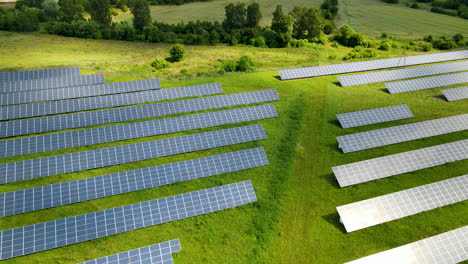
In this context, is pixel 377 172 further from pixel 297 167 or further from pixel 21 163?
pixel 21 163

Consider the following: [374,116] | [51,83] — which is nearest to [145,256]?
[51,83]

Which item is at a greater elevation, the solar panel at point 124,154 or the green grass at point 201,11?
the green grass at point 201,11

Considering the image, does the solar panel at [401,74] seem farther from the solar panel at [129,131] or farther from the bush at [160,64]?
the bush at [160,64]

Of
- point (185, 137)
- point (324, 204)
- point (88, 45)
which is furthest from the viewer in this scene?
point (88, 45)

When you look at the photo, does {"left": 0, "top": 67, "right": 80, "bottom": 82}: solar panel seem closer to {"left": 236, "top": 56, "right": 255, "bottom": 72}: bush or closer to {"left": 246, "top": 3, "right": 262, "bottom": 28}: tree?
{"left": 236, "top": 56, "right": 255, "bottom": 72}: bush

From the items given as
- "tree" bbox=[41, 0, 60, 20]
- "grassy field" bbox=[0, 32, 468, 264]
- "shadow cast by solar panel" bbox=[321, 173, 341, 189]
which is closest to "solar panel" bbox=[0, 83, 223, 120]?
"grassy field" bbox=[0, 32, 468, 264]

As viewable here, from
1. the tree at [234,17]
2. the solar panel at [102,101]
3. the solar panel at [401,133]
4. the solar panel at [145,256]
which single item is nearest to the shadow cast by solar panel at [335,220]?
the solar panel at [401,133]

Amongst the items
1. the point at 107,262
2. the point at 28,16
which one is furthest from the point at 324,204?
the point at 28,16
